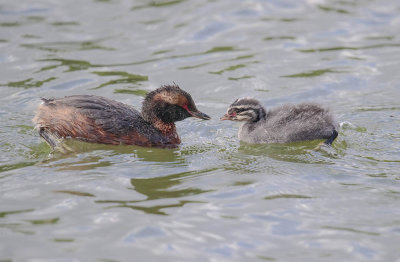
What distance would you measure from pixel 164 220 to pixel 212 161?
6.03 feet

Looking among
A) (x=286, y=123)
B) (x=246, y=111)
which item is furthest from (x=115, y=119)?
(x=286, y=123)

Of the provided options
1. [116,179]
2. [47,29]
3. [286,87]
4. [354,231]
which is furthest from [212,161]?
[47,29]

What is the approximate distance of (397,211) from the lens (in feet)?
22.5

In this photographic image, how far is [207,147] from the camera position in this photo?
8.94 m

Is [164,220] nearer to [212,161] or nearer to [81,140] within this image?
[212,161]

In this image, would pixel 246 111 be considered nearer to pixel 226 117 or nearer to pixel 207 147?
pixel 226 117

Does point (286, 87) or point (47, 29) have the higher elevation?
point (47, 29)

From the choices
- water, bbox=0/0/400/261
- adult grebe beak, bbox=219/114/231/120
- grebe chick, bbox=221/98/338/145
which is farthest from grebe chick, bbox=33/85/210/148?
grebe chick, bbox=221/98/338/145

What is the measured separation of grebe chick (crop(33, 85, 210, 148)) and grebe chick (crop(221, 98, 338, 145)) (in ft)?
2.43

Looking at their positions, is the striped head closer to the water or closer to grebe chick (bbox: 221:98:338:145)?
grebe chick (bbox: 221:98:338:145)

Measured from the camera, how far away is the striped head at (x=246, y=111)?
9.41 metres

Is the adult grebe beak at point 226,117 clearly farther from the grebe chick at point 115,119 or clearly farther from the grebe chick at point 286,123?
the grebe chick at point 115,119

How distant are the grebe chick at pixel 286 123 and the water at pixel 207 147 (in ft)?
0.55

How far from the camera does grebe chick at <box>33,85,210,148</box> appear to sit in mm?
8703
